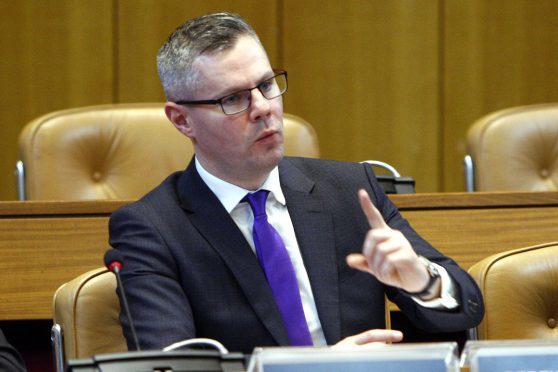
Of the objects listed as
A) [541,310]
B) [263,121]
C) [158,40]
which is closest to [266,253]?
[263,121]

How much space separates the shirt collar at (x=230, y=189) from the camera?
2.53 m

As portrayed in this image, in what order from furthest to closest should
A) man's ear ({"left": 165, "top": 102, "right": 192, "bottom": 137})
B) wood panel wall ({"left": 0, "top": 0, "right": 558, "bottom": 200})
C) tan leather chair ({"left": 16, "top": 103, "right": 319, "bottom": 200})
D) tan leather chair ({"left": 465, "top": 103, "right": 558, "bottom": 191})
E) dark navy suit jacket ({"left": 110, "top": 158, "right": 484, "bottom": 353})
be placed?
1. wood panel wall ({"left": 0, "top": 0, "right": 558, "bottom": 200})
2. tan leather chair ({"left": 465, "top": 103, "right": 558, "bottom": 191})
3. tan leather chair ({"left": 16, "top": 103, "right": 319, "bottom": 200})
4. man's ear ({"left": 165, "top": 102, "right": 192, "bottom": 137})
5. dark navy suit jacket ({"left": 110, "top": 158, "right": 484, "bottom": 353})

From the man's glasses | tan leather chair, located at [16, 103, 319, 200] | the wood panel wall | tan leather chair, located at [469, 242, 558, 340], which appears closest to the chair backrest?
the man's glasses

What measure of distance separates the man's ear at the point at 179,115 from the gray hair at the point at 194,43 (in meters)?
0.02

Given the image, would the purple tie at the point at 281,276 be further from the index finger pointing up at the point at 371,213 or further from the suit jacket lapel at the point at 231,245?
the index finger pointing up at the point at 371,213

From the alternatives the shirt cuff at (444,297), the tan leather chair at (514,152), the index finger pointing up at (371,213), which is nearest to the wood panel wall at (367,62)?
the tan leather chair at (514,152)

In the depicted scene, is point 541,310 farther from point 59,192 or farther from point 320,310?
point 59,192

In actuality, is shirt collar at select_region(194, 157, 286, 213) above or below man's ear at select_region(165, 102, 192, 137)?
below

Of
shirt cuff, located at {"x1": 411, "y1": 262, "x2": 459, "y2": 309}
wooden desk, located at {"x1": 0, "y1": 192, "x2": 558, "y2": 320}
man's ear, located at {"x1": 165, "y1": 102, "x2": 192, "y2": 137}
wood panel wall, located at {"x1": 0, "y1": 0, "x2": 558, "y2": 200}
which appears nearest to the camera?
shirt cuff, located at {"x1": 411, "y1": 262, "x2": 459, "y2": 309}

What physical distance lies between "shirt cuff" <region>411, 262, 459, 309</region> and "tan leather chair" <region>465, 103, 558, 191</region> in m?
1.49

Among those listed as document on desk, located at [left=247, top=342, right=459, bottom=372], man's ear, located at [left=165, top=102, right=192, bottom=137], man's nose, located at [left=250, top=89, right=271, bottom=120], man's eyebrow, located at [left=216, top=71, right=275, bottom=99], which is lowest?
document on desk, located at [left=247, top=342, right=459, bottom=372]

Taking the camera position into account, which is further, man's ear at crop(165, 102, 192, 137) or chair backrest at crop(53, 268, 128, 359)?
man's ear at crop(165, 102, 192, 137)

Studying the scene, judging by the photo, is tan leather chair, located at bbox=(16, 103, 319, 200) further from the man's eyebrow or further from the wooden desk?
the man's eyebrow

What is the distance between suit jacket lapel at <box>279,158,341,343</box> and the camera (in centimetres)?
245
